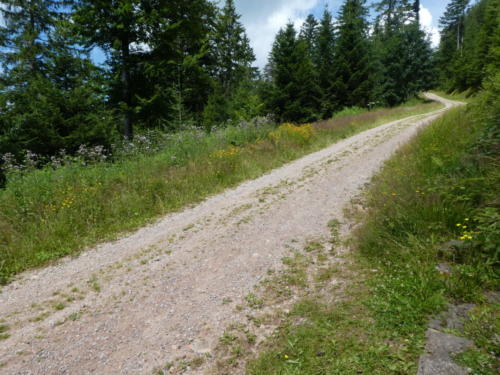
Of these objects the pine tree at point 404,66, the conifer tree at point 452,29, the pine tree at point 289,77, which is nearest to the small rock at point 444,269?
the pine tree at point 289,77

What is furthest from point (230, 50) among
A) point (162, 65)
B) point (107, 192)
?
point (107, 192)

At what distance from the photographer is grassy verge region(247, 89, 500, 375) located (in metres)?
2.07

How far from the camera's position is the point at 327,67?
2611cm

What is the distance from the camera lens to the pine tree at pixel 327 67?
24.4 m

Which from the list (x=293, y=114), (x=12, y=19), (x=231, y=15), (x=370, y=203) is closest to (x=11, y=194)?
(x=370, y=203)

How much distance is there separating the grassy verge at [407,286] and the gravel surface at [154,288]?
0.81 metres

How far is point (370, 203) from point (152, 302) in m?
3.98

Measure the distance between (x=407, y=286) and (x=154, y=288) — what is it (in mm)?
2986

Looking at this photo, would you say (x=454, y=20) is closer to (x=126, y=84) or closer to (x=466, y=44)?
(x=466, y=44)

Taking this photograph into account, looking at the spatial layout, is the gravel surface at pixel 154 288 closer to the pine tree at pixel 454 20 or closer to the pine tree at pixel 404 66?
the pine tree at pixel 404 66

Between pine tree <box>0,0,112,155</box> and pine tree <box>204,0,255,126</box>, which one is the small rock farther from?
pine tree <box>204,0,255,126</box>

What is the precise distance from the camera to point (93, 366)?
2326 millimetres

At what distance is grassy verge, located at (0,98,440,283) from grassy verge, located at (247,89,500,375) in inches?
168

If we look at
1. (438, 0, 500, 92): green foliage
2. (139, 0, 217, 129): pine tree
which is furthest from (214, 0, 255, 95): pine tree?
(438, 0, 500, 92): green foliage
